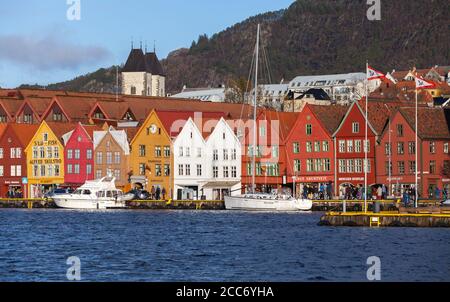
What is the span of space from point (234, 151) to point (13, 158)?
32262mm

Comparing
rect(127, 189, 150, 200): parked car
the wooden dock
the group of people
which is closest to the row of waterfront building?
the group of people

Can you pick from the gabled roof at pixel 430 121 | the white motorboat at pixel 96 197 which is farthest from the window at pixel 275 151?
the white motorboat at pixel 96 197

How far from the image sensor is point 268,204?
107 metres

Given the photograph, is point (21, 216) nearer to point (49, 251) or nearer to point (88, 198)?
point (88, 198)

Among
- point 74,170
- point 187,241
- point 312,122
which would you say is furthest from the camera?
point 74,170

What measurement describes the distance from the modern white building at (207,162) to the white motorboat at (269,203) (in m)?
18.8

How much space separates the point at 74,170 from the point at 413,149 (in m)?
42.2

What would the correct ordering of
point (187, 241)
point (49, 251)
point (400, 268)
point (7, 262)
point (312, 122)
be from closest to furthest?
point (400, 268), point (7, 262), point (49, 251), point (187, 241), point (312, 122)

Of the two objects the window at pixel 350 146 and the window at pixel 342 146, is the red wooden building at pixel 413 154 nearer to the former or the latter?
the window at pixel 350 146

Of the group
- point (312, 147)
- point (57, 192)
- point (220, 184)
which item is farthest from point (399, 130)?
point (57, 192)

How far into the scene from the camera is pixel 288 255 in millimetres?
62438

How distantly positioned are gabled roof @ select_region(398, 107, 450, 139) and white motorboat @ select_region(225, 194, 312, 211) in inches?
679

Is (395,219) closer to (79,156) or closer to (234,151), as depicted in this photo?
(234,151)
